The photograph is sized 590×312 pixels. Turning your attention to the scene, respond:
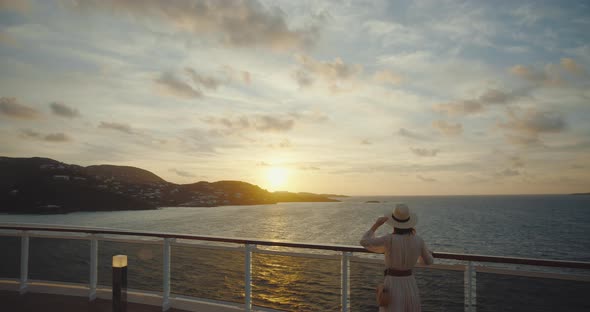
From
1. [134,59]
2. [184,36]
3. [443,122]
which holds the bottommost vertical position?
[134,59]

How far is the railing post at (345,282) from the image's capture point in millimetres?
4051

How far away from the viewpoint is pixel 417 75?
2236cm

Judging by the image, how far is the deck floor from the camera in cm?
500

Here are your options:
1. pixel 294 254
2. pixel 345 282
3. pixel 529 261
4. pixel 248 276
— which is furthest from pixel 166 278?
pixel 529 261

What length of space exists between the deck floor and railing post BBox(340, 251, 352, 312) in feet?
7.94

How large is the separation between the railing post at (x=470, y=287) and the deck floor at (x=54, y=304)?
3718mm

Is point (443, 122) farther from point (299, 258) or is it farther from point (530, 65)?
point (299, 258)

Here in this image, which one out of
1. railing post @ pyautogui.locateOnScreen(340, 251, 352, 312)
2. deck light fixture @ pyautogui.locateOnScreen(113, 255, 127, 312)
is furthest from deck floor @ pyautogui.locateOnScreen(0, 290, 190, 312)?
railing post @ pyautogui.locateOnScreen(340, 251, 352, 312)

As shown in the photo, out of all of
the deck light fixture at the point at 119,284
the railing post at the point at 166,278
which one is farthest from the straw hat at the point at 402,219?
the railing post at the point at 166,278

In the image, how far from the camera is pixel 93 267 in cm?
541

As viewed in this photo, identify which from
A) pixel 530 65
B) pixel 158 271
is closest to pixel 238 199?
pixel 530 65

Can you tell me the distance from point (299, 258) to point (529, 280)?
2.52 meters

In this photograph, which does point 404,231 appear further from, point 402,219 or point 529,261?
point 529,261

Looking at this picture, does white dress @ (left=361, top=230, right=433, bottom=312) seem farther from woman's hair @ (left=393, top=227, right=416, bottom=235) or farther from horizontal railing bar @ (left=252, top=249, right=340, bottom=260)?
horizontal railing bar @ (left=252, top=249, right=340, bottom=260)
